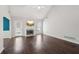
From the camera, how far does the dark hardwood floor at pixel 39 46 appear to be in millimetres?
2535

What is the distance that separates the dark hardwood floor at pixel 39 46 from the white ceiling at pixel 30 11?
0.56m

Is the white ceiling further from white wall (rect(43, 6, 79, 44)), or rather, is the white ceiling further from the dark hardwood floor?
the dark hardwood floor

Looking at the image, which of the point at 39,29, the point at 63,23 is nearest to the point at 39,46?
the point at 39,29

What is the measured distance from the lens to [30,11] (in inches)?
106

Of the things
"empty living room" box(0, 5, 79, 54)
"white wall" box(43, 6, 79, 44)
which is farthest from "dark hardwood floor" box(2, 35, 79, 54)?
"white wall" box(43, 6, 79, 44)

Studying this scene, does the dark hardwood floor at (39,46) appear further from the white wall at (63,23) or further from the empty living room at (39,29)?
the white wall at (63,23)

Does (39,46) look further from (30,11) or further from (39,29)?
(30,11)

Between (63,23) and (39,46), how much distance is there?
83cm

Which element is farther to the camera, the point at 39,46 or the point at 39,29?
the point at 39,29

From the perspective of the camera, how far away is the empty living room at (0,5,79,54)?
99.7 inches

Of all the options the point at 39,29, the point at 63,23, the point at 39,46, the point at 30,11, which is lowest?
the point at 39,46
